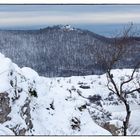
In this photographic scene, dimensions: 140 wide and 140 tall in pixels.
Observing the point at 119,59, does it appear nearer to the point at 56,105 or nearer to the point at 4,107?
the point at 56,105

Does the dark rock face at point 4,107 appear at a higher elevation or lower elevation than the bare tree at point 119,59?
lower

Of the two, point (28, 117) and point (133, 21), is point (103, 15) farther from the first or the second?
point (28, 117)

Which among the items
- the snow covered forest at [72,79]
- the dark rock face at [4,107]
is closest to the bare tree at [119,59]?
the snow covered forest at [72,79]

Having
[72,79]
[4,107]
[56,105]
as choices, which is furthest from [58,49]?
[4,107]

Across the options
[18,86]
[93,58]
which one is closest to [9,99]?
[18,86]

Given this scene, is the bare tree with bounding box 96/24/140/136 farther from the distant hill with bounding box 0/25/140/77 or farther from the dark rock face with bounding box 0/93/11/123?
the dark rock face with bounding box 0/93/11/123

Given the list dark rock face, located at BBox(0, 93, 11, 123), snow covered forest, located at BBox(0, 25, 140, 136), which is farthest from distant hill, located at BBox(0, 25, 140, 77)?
dark rock face, located at BBox(0, 93, 11, 123)

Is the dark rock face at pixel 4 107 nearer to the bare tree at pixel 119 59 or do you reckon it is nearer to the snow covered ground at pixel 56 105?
the snow covered ground at pixel 56 105
